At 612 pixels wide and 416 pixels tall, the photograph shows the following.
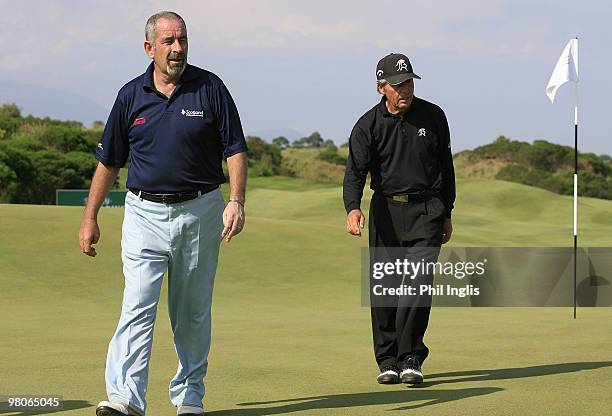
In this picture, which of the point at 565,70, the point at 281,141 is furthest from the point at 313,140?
the point at 565,70

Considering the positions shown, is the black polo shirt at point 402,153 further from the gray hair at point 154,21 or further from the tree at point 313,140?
the tree at point 313,140

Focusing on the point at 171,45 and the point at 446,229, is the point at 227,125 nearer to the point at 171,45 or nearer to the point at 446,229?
the point at 171,45

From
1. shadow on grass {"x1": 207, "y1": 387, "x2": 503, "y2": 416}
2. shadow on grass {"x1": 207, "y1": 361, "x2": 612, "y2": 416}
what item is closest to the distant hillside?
shadow on grass {"x1": 207, "y1": 361, "x2": 612, "y2": 416}

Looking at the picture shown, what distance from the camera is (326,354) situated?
425 inches

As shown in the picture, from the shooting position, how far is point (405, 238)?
9289 millimetres

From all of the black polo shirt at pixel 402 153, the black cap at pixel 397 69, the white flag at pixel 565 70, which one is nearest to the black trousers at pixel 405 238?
the black polo shirt at pixel 402 153

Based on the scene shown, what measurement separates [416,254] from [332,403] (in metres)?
1.70

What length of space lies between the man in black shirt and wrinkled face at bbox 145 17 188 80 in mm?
2321

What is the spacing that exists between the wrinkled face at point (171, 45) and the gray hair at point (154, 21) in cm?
2

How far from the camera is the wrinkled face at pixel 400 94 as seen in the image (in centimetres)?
916

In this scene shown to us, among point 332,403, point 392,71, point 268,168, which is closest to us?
point 332,403

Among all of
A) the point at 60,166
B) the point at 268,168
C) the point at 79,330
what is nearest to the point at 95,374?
the point at 79,330

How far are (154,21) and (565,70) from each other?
902 centimetres

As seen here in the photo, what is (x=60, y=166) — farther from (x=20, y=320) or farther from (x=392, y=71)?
(x=392, y=71)
